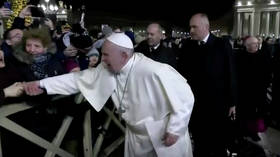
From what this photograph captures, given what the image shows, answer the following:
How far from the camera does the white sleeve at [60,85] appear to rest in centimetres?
338

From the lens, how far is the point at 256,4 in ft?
249

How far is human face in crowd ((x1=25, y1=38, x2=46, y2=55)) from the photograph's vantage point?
4098mm

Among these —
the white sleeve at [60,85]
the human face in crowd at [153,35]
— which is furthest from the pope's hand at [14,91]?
the human face in crowd at [153,35]

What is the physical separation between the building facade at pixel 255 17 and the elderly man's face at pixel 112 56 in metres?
72.2

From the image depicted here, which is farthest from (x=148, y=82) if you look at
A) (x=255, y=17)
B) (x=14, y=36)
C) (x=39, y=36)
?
(x=255, y=17)

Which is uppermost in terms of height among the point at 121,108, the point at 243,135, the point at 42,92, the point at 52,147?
the point at 42,92

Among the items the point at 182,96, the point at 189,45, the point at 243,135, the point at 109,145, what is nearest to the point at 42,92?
the point at 182,96

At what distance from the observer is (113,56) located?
3264mm

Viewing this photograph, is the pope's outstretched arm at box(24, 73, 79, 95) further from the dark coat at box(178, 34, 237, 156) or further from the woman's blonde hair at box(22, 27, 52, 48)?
the dark coat at box(178, 34, 237, 156)

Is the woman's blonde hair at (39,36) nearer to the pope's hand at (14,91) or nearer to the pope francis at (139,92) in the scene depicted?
the pope francis at (139,92)

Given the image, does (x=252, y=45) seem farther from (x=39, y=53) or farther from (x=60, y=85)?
(x=60, y=85)

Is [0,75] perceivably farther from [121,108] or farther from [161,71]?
[161,71]

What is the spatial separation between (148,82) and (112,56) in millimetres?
437

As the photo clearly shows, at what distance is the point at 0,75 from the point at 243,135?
4.80m
